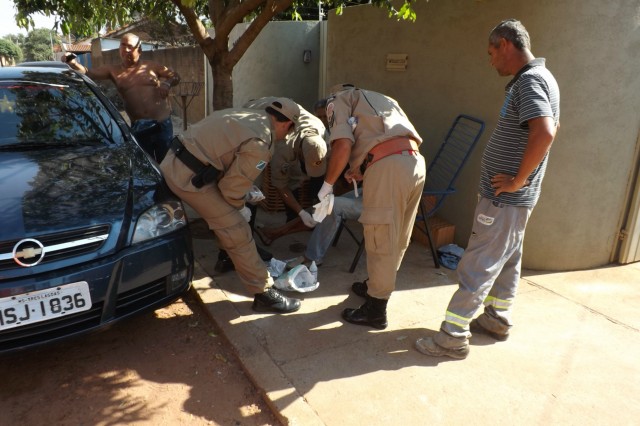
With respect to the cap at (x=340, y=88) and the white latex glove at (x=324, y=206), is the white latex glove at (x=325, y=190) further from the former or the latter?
the cap at (x=340, y=88)

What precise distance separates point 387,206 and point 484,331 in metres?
1.08

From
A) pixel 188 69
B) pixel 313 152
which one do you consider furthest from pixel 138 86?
pixel 188 69

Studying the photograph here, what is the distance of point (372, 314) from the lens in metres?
3.03

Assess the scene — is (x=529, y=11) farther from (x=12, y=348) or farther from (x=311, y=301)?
(x=12, y=348)

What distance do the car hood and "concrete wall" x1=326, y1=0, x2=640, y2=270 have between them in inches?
109

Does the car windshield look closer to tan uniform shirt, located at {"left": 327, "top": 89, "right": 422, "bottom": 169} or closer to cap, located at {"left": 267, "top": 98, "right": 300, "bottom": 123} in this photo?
cap, located at {"left": 267, "top": 98, "right": 300, "bottom": 123}

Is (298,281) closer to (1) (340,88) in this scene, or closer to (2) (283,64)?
(1) (340,88)

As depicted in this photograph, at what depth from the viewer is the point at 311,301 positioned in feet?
11.1

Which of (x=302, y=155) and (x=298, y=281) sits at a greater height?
(x=302, y=155)

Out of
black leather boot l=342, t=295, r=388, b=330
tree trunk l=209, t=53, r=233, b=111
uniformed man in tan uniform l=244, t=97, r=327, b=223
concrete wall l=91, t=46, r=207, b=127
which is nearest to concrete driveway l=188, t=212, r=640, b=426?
black leather boot l=342, t=295, r=388, b=330

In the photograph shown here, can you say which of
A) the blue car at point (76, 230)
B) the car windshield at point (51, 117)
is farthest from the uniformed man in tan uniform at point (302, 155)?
the car windshield at point (51, 117)

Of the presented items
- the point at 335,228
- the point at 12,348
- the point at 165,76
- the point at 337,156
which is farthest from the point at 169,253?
the point at 165,76

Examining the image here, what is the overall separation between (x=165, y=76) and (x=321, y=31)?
116 inches

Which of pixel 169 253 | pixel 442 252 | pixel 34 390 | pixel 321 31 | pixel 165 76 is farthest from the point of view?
pixel 321 31
